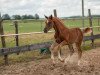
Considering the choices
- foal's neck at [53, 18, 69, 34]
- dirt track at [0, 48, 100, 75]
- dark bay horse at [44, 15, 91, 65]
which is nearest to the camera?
dirt track at [0, 48, 100, 75]

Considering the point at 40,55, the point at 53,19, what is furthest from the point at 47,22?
the point at 40,55

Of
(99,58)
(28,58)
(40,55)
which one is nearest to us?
(99,58)

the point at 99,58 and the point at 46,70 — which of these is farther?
the point at 99,58

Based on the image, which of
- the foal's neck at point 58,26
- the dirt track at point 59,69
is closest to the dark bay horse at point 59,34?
the foal's neck at point 58,26

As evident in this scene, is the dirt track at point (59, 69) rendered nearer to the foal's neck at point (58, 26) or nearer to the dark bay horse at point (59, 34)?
the dark bay horse at point (59, 34)

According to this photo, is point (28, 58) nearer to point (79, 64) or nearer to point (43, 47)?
point (43, 47)

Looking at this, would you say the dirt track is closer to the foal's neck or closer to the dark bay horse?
the dark bay horse

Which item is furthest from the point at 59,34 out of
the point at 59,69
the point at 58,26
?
the point at 59,69

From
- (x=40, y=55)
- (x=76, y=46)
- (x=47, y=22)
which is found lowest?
(x=40, y=55)

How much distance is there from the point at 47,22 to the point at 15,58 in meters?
3.59

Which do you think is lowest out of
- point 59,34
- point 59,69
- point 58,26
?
point 59,69

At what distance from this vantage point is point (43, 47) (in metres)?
12.6

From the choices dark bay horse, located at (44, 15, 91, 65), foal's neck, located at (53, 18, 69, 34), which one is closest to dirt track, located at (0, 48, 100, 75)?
dark bay horse, located at (44, 15, 91, 65)

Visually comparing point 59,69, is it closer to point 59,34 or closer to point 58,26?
point 59,34
